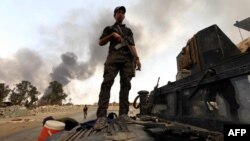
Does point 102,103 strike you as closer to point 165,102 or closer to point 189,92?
point 165,102

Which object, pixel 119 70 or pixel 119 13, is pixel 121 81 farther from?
pixel 119 13

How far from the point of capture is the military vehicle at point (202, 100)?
2152 millimetres

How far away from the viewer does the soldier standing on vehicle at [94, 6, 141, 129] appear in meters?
3.92

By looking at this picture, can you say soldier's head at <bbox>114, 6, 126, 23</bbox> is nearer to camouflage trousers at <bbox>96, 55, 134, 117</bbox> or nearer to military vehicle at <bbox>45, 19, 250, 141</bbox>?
camouflage trousers at <bbox>96, 55, 134, 117</bbox>

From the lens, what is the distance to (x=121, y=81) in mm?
4160

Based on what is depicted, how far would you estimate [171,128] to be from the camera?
2271mm

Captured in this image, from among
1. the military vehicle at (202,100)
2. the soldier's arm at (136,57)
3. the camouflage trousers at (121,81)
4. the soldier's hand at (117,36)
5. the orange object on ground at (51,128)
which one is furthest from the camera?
the soldier's arm at (136,57)

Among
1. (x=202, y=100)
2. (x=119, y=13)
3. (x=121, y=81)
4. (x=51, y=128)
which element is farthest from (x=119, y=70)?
(x=202, y=100)

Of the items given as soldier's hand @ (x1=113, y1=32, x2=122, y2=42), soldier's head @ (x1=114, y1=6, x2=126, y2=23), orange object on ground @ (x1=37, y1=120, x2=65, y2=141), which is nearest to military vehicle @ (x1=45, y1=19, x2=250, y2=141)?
orange object on ground @ (x1=37, y1=120, x2=65, y2=141)

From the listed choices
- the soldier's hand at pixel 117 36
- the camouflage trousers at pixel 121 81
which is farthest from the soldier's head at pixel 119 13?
the camouflage trousers at pixel 121 81

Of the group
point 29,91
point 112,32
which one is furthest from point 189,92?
point 29,91

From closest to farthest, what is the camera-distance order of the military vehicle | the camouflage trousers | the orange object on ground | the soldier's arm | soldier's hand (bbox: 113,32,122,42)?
the military vehicle < the orange object on ground < the camouflage trousers < soldier's hand (bbox: 113,32,122,42) < the soldier's arm

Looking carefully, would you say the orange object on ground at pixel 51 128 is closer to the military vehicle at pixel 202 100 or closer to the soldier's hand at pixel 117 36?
the military vehicle at pixel 202 100

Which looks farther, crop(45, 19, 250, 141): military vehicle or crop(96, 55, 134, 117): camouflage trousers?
crop(96, 55, 134, 117): camouflage trousers
